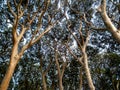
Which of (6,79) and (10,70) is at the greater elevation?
(10,70)

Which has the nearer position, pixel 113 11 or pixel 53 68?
pixel 113 11

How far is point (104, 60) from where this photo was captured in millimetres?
24500

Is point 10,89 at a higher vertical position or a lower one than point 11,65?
higher

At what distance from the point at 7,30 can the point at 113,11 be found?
328 inches

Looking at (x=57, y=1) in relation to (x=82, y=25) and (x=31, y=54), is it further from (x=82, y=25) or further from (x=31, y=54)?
(x=31, y=54)

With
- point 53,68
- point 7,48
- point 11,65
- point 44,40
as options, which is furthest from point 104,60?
point 11,65

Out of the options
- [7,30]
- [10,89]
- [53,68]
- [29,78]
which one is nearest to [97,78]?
[53,68]

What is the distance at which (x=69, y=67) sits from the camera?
951 inches

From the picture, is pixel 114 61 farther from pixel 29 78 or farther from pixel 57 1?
pixel 57 1

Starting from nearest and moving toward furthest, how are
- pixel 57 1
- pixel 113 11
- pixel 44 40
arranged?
pixel 113 11 < pixel 57 1 < pixel 44 40

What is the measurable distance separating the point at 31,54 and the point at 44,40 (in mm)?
2279

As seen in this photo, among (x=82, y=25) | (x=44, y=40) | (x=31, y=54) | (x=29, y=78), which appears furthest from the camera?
(x=29, y=78)

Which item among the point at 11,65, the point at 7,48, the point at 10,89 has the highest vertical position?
the point at 7,48

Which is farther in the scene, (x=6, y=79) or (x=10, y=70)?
(x=10, y=70)
